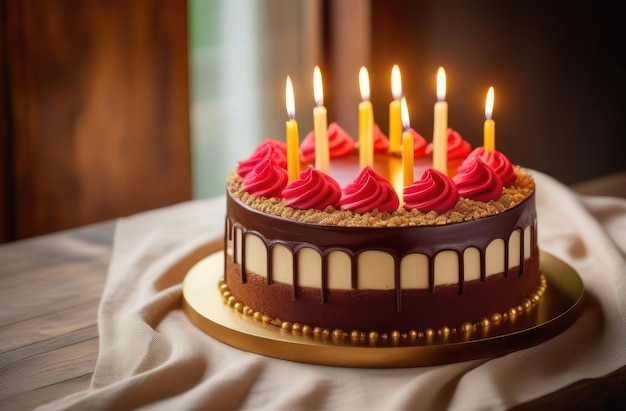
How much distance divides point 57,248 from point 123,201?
0.92 m

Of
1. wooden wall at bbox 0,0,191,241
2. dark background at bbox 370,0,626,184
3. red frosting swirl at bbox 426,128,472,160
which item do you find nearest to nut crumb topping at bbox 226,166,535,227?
red frosting swirl at bbox 426,128,472,160

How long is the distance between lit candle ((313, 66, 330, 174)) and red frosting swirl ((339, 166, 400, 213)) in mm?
317

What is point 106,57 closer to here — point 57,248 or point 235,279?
point 57,248

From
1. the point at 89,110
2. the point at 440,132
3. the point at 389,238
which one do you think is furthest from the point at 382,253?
the point at 89,110

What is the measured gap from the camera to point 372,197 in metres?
1.98

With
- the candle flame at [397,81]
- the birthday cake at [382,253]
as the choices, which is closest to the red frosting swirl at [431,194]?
the birthday cake at [382,253]

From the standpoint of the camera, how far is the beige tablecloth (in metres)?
1.81

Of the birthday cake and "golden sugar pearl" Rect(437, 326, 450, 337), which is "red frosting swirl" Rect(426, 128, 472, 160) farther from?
"golden sugar pearl" Rect(437, 326, 450, 337)

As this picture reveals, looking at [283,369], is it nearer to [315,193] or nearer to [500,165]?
[315,193]

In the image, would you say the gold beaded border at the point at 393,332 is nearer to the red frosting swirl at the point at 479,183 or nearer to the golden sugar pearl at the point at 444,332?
the golden sugar pearl at the point at 444,332

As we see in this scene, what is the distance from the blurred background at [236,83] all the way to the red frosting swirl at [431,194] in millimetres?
1747

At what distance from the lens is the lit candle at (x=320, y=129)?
2.29m

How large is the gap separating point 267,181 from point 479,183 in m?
0.48

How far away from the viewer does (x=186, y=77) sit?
3.66 m
